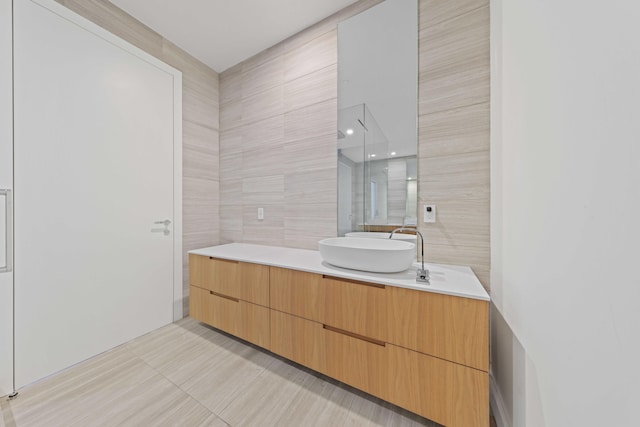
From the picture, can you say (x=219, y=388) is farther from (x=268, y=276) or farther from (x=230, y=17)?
(x=230, y=17)

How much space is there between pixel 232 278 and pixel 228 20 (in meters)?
2.15

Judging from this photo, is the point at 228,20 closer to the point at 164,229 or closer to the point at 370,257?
the point at 164,229

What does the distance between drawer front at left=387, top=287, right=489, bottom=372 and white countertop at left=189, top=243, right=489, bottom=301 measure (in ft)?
0.11

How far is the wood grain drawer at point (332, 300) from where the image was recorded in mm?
1109

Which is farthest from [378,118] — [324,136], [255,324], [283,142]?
[255,324]

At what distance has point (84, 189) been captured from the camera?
154 cm

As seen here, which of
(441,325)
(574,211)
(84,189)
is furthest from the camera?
(84,189)

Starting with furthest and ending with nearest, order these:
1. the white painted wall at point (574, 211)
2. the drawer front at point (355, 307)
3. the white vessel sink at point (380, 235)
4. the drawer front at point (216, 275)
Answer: the drawer front at point (216, 275), the white vessel sink at point (380, 235), the drawer front at point (355, 307), the white painted wall at point (574, 211)

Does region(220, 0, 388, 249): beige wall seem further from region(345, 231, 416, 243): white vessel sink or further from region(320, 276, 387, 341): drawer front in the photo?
region(320, 276, 387, 341): drawer front

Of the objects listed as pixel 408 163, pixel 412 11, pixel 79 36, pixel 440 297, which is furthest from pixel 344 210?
pixel 79 36

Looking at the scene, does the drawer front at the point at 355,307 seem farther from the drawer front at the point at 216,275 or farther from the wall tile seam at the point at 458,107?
the wall tile seam at the point at 458,107

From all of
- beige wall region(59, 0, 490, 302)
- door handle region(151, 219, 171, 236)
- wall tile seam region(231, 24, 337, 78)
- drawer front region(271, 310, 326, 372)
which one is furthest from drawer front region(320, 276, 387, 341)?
wall tile seam region(231, 24, 337, 78)

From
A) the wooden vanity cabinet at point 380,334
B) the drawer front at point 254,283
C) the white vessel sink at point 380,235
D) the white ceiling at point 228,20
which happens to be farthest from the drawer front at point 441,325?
the white ceiling at point 228,20

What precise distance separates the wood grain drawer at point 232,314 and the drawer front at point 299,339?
3.3 inches
